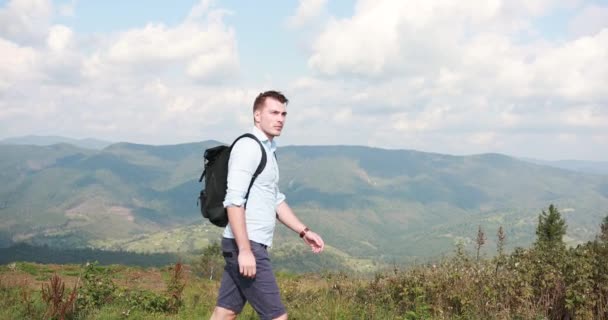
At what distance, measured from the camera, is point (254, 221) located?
459cm

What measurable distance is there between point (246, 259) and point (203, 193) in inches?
34.8

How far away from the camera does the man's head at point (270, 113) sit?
15.5ft

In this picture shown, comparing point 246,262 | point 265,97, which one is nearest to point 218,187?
point 246,262

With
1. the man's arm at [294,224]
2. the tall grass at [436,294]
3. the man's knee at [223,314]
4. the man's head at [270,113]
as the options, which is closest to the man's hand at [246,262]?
the man's knee at [223,314]

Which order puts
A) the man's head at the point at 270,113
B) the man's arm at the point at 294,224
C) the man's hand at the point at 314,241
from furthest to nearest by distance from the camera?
1. the man's hand at the point at 314,241
2. the man's arm at the point at 294,224
3. the man's head at the point at 270,113

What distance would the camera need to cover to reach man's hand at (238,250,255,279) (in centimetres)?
431

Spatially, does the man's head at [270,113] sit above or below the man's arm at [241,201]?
above

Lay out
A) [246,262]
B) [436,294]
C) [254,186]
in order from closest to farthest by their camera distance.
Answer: [246,262], [254,186], [436,294]

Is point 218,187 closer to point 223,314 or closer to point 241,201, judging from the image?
point 241,201

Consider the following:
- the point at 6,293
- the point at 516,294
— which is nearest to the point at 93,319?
the point at 6,293

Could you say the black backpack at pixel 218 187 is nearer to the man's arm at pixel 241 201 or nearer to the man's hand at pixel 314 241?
the man's arm at pixel 241 201

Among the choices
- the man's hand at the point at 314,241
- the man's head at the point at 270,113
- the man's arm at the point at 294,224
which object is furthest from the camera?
the man's hand at the point at 314,241

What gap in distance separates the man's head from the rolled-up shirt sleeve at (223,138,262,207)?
254mm

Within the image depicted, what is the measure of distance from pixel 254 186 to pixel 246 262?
2.20 ft
